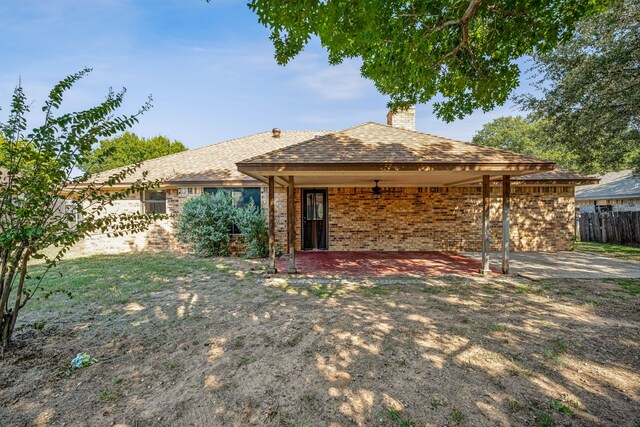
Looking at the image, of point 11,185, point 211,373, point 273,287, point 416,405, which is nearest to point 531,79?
point 273,287

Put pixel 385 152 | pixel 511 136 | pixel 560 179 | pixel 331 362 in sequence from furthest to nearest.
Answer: pixel 511 136
pixel 560 179
pixel 385 152
pixel 331 362

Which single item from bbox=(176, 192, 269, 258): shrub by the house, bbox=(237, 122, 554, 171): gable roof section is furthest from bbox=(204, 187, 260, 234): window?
bbox=(237, 122, 554, 171): gable roof section

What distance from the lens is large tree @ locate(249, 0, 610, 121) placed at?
14.5 ft

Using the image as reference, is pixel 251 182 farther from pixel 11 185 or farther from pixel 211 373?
pixel 211 373

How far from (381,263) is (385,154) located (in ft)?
11.5

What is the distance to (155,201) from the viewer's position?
11820 millimetres

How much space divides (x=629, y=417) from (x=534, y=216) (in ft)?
34.9

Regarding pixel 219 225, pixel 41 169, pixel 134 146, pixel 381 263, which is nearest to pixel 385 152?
pixel 381 263

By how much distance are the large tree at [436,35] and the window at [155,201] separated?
25.2ft

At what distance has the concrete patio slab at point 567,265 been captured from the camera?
7219 millimetres

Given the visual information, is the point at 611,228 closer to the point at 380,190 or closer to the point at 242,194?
the point at 380,190

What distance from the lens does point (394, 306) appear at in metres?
5.02

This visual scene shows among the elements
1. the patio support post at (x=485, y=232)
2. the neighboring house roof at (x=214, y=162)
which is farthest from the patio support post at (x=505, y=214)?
the neighboring house roof at (x=214, y=162)

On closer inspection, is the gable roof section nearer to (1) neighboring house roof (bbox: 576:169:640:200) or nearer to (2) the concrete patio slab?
(2) the concrete patio slab
